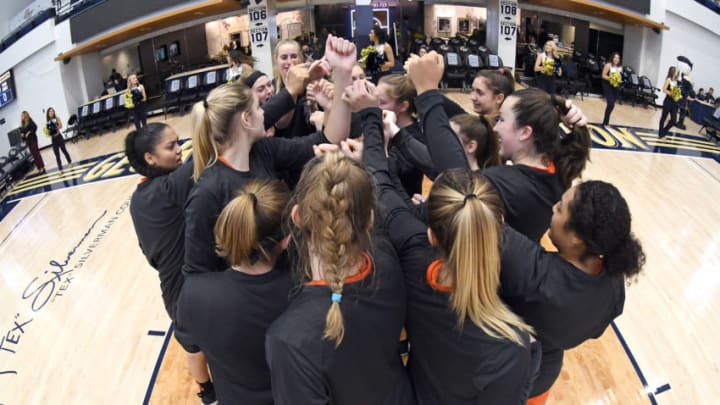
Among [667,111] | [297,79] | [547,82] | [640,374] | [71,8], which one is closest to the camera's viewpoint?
[297,79]

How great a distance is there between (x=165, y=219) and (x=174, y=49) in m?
13.7

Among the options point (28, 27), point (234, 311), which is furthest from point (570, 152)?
point (28, 27)

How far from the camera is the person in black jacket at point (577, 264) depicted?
145cm

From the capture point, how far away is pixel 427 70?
1.89 metres

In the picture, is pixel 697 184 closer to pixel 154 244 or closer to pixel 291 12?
pixel 154 244

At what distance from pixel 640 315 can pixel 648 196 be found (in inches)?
106

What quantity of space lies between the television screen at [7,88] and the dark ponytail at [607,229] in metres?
14.6

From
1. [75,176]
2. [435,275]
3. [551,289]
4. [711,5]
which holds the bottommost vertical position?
[75,176]

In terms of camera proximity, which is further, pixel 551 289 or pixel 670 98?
pixel 670 98

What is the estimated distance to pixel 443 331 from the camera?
4.42 ft

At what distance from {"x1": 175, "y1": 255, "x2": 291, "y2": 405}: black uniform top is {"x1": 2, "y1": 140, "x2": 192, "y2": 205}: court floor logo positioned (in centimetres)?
646

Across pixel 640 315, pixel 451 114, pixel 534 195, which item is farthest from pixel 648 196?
pixel 534 195

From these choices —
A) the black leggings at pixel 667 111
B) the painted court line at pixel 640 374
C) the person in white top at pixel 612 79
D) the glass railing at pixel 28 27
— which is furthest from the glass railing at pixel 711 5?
the glass railing at pixel 28 27

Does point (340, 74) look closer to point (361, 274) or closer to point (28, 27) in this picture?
point (361, 274)
